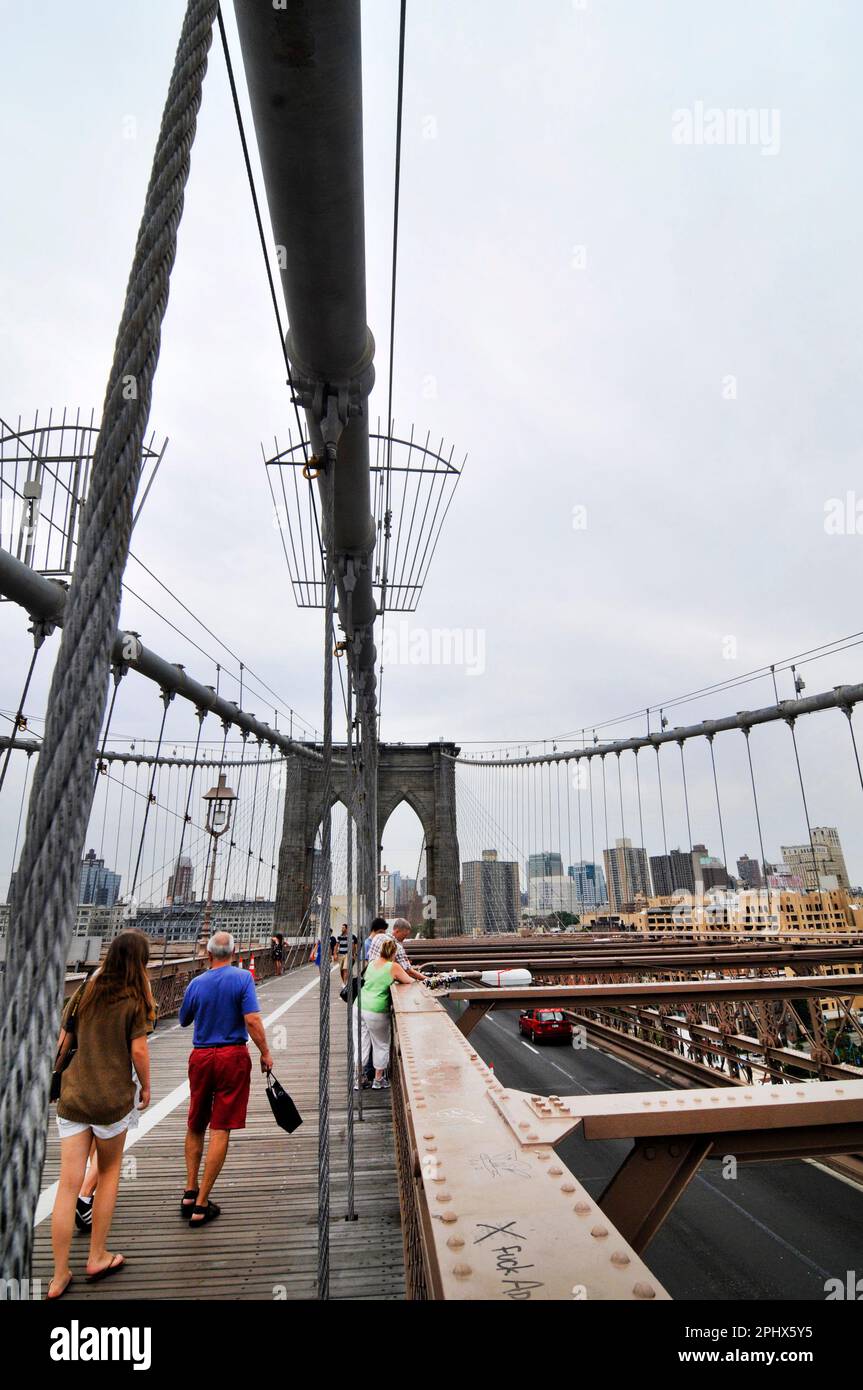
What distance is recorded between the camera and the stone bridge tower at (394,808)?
35.3 meters

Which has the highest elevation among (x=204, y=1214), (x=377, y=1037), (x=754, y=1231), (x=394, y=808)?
(x=394, y=808)

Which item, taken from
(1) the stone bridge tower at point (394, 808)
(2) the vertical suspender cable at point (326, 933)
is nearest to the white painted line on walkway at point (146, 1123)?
(2) the vertical suspender cable at point (326, 933)

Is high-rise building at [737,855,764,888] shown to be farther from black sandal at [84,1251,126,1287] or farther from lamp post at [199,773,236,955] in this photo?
black sandal at [84,1251,126,1287]

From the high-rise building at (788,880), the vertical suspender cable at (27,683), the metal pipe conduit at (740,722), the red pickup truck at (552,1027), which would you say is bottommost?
the red pickup truck at (552,1027)

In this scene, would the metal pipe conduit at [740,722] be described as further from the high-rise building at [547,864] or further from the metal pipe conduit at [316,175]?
the high-rise building at [547,864]

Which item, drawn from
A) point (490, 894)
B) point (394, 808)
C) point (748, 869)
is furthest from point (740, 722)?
point (748, 869)

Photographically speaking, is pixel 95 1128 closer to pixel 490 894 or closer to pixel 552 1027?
pixel 552 1027

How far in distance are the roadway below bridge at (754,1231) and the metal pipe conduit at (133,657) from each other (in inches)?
261

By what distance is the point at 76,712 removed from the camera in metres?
0.74

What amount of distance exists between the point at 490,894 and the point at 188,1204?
145 feet

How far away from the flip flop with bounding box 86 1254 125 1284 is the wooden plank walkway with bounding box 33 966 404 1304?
3 centimetres

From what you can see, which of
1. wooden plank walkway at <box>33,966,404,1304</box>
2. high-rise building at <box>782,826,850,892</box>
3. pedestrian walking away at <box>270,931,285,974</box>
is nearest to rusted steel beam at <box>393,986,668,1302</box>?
wooden plank walkway at <box>33,966,404,1304</box>

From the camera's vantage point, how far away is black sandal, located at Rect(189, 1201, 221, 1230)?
118 inches
